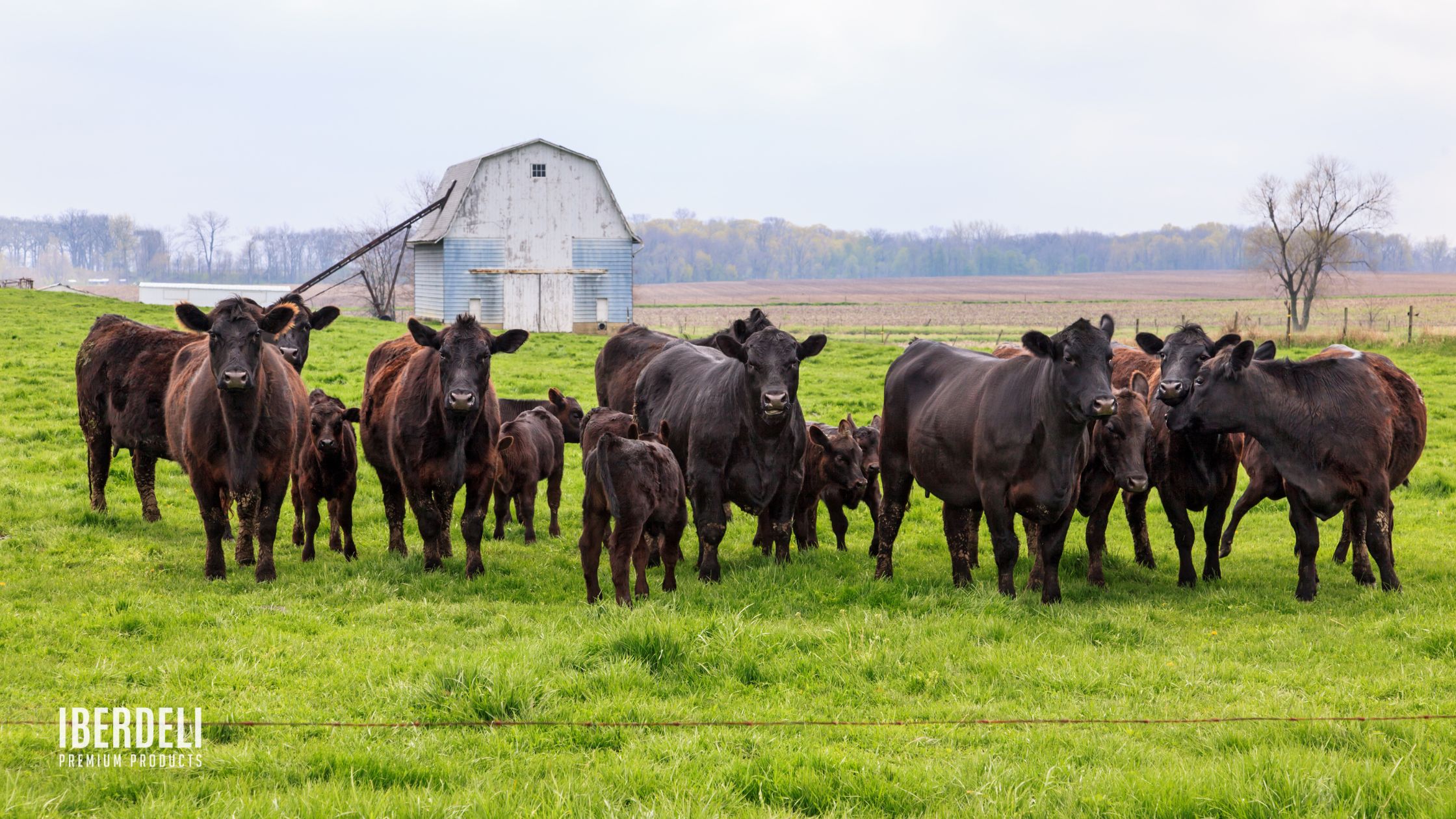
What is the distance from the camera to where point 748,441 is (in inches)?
351

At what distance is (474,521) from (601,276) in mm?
33724

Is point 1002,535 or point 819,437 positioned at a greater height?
point 819,437

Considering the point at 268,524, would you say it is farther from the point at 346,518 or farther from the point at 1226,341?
the point at 1226,341

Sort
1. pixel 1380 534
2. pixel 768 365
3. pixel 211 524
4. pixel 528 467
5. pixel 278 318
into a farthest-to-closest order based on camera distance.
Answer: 1. pixel 528 467
2. pixel 278 318
3. pixel 211 524
4. pixel 768 365
5. pixel 1380 534

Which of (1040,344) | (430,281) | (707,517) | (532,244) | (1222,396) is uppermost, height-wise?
(532,244)

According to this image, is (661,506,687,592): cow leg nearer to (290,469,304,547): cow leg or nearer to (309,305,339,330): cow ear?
(290,469,304,547): cow leg

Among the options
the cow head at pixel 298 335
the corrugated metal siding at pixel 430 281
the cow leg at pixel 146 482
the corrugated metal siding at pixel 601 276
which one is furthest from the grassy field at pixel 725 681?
the corrugated metal siding at pixel 601 276

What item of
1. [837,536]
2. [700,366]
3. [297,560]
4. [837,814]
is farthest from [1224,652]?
[297,560]

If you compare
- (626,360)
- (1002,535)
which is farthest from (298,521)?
(1002,535)

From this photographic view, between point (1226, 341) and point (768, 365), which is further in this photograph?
point (1226, 341)

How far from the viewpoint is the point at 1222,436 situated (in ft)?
31.5

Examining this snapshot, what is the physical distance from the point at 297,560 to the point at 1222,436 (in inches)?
304

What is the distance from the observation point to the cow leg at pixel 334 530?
10.2 m

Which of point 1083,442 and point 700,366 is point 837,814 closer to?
point 1083,442
